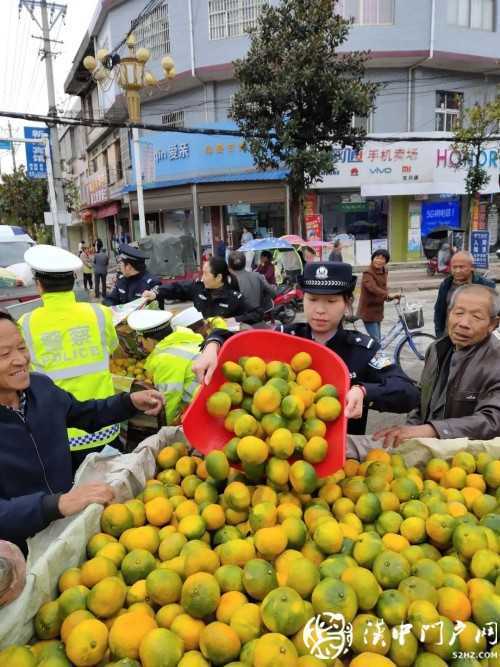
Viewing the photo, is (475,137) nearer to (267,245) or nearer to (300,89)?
(300,89)

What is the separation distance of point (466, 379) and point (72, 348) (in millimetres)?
2273

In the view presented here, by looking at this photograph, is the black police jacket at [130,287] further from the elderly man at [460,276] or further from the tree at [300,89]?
the tree at [300,89]

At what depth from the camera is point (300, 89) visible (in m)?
12.6

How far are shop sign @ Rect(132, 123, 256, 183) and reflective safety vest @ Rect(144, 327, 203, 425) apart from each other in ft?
57.1

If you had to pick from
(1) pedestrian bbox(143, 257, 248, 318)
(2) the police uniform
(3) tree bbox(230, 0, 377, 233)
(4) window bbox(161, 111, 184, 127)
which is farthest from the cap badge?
(4) window bbox(161, 111, 184, 127)

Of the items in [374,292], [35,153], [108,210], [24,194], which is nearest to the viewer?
[374,292]

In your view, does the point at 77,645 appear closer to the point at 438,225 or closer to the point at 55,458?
the point at 55,458

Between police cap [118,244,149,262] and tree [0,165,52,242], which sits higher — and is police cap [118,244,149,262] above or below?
below

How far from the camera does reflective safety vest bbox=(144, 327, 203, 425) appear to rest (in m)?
3.28

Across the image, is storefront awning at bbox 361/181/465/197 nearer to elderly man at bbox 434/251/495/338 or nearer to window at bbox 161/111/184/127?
window at bbox 161/111/184/127

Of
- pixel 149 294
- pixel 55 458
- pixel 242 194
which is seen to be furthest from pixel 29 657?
pixel 242 194

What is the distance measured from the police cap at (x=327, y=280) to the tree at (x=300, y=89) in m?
11.3

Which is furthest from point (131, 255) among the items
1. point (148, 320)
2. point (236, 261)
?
point (148, 320)

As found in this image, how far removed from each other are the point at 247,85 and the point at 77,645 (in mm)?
13854
